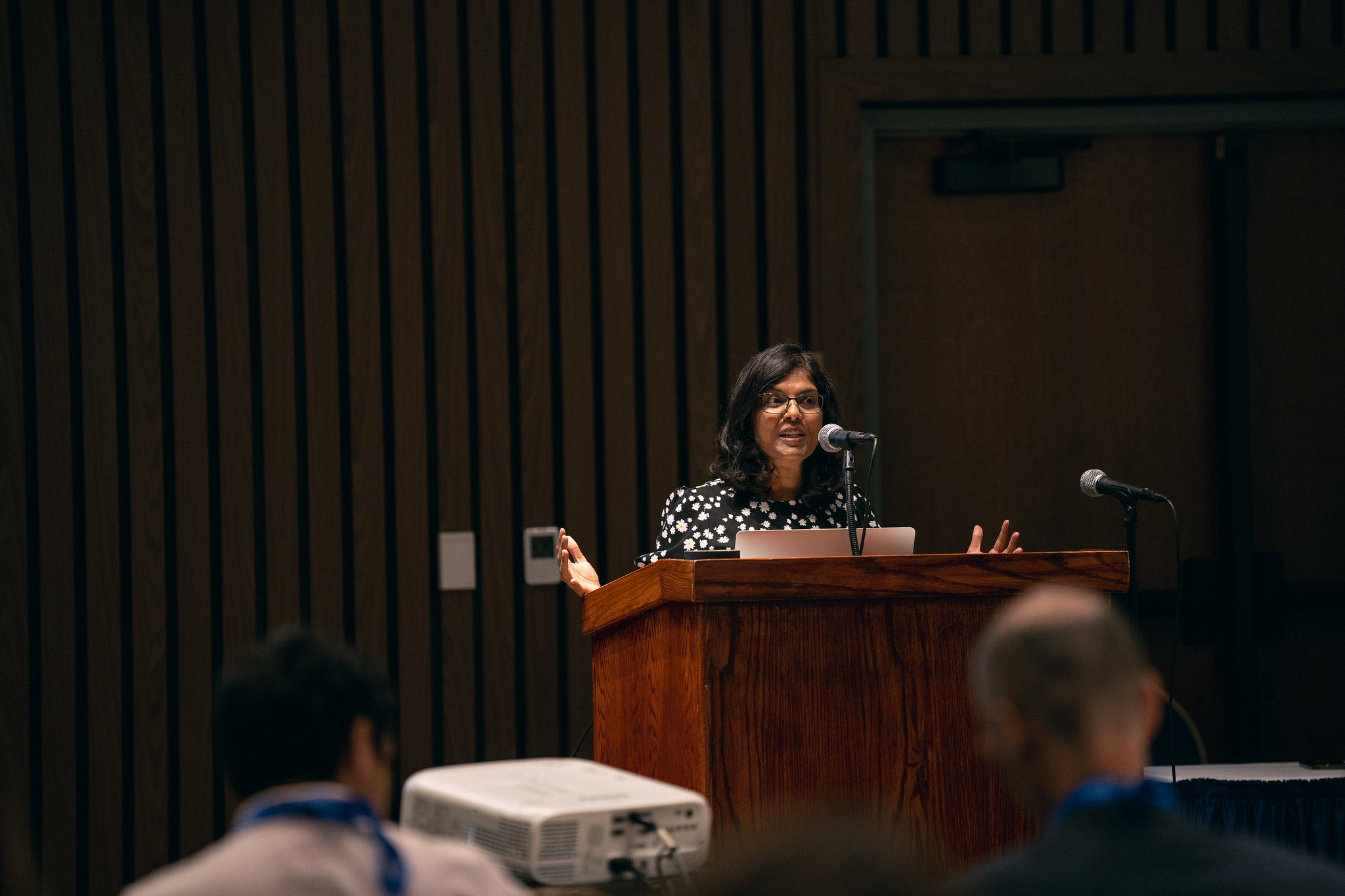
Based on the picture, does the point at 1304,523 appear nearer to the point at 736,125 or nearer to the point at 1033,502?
the point at 1033,502

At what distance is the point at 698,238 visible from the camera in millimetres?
4172

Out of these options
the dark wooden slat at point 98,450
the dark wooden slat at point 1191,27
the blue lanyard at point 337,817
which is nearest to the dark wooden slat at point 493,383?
the dark wooden slat at point 98,450

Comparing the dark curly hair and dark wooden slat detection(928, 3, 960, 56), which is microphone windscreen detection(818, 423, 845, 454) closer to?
the dark curly hair

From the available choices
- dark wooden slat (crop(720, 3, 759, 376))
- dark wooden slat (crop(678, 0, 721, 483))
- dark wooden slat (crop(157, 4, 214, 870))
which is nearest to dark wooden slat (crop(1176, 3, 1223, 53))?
dark wooden slat (crop(720, 3, 759, 376))

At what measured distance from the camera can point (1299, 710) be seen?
4.21 m

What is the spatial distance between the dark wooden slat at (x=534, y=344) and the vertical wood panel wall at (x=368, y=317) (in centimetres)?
1

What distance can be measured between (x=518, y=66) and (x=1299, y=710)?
341cm

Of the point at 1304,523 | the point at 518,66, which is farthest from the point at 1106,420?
the point at 518,66

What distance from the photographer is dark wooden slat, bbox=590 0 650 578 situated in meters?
4.13

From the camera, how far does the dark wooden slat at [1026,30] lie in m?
4.18

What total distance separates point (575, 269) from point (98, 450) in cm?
164

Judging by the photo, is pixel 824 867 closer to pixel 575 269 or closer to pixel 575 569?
pixel 575 569

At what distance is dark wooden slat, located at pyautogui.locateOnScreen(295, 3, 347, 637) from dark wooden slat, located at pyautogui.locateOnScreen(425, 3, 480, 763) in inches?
13.1

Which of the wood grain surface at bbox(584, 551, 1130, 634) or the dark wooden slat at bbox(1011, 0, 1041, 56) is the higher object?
the dark wooden slat at bbox(1011, 0, 1041, 56)
